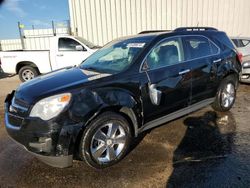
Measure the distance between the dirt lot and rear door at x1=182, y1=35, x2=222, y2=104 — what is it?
2.16 feet

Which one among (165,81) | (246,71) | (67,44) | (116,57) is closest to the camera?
(165,81)

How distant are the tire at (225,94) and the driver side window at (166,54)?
4.66 feet

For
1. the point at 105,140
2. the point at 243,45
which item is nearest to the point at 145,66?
the point at 105,140

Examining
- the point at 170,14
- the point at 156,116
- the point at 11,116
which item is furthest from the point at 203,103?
the point at 170,14

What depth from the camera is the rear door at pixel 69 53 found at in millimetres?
8844

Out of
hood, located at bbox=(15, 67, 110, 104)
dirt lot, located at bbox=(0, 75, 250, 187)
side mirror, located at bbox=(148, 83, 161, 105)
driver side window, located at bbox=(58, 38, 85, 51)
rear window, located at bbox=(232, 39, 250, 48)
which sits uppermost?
driver side window, located at bbox=(58, 38, 85, 51)

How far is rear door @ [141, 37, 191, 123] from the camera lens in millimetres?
3467

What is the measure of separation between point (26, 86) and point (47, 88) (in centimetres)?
48

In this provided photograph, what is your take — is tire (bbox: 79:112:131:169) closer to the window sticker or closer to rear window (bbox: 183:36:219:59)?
the window sticker

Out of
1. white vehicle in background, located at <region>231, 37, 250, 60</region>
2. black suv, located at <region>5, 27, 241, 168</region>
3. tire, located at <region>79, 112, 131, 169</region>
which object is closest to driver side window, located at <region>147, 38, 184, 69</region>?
black suv, located at <region>5, 27, 241, 168</region>

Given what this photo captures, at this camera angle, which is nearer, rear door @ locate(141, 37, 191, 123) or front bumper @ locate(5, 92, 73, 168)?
front bumper @ locate(5, 92, 73, 168)

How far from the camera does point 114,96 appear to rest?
A: 3.08 meters

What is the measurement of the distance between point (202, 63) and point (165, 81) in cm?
102

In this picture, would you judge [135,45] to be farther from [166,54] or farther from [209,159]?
[209,159]
